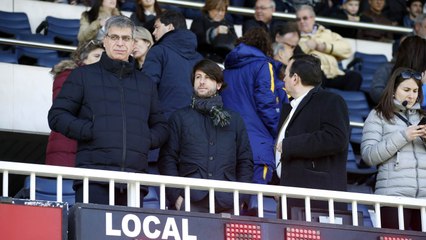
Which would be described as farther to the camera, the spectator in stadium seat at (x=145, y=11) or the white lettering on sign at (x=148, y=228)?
the spectator in stadium seat at (x=145, y=11)

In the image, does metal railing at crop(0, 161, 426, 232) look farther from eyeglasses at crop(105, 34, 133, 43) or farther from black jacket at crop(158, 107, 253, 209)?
eyeglasses at crop(105, 34, 133, 43)

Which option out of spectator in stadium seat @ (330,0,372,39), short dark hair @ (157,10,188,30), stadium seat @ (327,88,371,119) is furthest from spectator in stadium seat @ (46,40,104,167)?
spectator in stadium seat @ (330,0,372,39)

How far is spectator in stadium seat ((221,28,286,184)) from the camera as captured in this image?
1199cm

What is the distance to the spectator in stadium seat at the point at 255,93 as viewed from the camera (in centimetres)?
1199

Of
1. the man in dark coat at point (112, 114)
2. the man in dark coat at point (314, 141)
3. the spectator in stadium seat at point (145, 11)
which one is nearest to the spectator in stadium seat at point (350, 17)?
the spectator in stadium seat at point (145, 11)

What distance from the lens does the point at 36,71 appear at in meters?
13.9

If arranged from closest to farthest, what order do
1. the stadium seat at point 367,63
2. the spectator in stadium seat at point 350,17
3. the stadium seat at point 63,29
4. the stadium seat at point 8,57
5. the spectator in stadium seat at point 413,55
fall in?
the spectator in stadium seat at point 413,55
the stadium seat at point 8,57
the stadium seat at point 63,29
the stadium seat at point 367,63
the spectator in stadium seat at point 350,17

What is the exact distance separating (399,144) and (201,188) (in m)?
1.74

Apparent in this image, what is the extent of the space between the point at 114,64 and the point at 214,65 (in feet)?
3.21

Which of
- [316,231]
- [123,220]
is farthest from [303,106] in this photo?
[123,220]

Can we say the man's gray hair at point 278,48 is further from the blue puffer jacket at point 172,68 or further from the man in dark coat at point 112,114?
the man in dark coat at point 112,114

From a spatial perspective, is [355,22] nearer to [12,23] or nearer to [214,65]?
[12,23]

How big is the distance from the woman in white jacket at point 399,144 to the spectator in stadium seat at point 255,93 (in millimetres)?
797

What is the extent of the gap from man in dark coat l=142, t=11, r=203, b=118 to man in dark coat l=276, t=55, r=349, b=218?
120 cm
